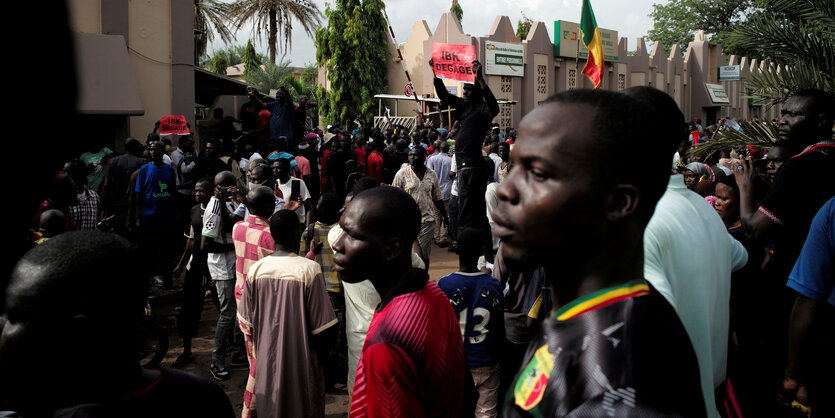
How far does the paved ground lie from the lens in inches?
195

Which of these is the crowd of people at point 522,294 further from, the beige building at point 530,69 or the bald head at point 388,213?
the beige building at point 530,69

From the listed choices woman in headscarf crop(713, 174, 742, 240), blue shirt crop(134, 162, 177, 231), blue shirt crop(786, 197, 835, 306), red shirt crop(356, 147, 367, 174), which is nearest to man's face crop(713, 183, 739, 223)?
woman in headscarf crop(713, 174, 742, 240)

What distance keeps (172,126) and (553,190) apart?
10.8m

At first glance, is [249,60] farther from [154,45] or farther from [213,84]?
[154,45]

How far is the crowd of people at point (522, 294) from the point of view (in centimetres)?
112

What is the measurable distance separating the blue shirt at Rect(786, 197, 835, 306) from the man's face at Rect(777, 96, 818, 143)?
3.23 ft

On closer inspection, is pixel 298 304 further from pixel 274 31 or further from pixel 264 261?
pixel 274 31

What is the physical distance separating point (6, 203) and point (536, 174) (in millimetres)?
832

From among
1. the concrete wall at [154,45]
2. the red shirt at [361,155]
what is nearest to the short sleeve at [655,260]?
the red shirt at [361,155]

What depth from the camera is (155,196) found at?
7.45 metres

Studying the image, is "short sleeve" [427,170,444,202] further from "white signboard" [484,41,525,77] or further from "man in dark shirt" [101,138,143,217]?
"white signboard" [484,41,525,77]

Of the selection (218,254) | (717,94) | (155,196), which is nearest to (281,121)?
(155,196)

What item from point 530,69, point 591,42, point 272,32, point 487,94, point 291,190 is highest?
point 272,32

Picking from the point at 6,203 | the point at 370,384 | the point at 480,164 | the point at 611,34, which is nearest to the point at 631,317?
the point at 6,203
